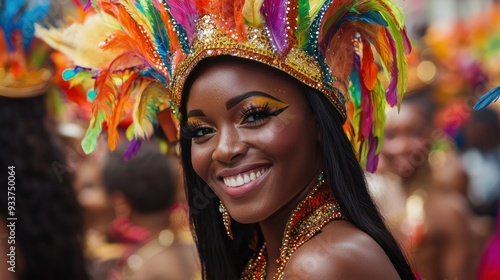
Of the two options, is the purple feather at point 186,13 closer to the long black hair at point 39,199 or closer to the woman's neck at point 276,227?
the woman's neck at point 276,227

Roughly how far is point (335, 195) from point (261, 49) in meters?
0.53

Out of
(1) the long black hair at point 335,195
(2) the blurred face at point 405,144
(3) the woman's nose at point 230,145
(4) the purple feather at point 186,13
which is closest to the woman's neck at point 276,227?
(1) the long black hair at point 335,195

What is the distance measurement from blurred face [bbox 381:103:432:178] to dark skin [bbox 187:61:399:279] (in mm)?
3790

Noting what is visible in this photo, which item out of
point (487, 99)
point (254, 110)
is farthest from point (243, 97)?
point (487, 99)

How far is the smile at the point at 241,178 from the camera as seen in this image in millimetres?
2623

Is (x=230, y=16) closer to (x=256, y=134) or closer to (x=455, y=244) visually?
(x=256, y=134)

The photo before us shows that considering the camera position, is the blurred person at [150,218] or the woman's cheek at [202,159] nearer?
the woman's cheek at [202,159]

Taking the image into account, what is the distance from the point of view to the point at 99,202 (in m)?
5.89

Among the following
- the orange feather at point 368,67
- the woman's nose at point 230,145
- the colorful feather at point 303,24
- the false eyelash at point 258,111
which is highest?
the colorful feather at point 303,24

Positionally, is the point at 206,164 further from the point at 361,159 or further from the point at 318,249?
the point at 361,159

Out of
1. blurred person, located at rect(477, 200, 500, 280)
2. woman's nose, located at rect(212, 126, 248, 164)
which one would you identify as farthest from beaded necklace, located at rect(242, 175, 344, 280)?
blurred person, located at rect(477, 200, 500, 280)

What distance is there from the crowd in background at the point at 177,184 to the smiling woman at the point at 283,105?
1.62 feet

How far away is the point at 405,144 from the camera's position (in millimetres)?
6395

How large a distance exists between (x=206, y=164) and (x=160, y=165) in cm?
233
